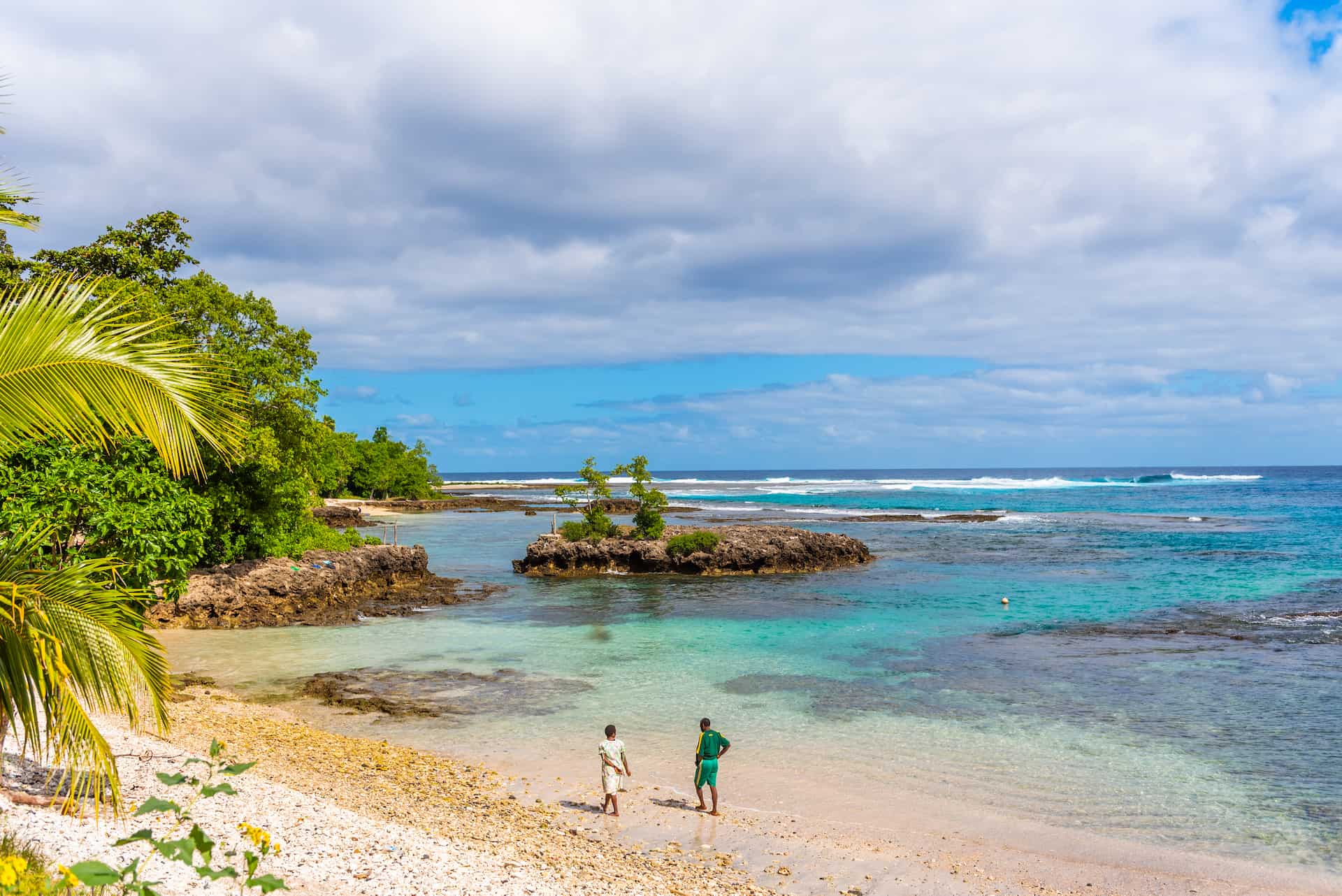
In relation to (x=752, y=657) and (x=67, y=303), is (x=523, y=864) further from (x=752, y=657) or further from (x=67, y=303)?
(x=752, y=657)

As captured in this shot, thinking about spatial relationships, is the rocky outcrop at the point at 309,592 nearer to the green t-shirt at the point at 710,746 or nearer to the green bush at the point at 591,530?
the green bush at the point at 591,530

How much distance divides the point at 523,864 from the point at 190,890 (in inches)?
120

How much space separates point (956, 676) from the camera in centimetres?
1825

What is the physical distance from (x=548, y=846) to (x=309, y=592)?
18.9m

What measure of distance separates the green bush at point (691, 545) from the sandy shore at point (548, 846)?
81.4 ft

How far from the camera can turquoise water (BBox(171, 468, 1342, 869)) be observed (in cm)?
1159

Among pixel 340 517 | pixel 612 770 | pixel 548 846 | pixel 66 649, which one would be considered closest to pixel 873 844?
pixel 612 770

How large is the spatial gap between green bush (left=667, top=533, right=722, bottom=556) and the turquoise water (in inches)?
77.3

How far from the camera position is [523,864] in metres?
8.48

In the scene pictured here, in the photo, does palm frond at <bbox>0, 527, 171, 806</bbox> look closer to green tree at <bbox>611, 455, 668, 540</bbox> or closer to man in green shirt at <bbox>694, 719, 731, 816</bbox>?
man in green shirt at <bbox>694, 719, 731, 816</bbox>

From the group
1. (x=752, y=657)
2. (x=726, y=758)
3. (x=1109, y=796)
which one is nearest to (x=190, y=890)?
(x=726, y=758)

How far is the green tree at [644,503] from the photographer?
123 feet

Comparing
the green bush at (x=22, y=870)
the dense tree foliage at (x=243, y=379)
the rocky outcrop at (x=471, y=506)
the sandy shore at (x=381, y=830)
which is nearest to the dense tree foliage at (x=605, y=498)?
the dense tree foliage at (x=243, y=379)

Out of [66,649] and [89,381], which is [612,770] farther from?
[89,381]
